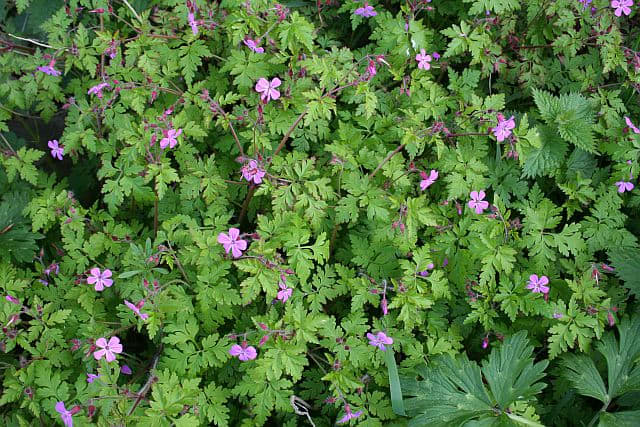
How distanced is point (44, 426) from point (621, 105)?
4014 millimetres

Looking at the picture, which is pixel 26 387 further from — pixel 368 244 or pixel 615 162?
pixel 615 162

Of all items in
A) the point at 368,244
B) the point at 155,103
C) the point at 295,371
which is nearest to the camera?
the point at 295,371

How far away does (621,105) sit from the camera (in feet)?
11.4

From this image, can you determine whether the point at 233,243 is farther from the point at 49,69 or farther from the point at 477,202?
the point at 49,69

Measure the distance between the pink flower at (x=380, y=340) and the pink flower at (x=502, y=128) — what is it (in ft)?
4.39

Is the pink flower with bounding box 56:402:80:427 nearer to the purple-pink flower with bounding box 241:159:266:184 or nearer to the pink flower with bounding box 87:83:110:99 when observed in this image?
the purple-pink flower with bounding box 241:159:266:184

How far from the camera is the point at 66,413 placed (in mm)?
2576

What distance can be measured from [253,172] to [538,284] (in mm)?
1740

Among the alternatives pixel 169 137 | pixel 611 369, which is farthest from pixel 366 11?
pixel 611 369

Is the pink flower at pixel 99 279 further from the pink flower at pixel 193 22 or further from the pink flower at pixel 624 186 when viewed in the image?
the pink flower at pixel 624 186

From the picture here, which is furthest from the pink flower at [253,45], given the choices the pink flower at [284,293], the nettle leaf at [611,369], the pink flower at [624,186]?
the nettle leaf at [611,369]

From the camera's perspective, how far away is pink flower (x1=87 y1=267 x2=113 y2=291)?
111 inches

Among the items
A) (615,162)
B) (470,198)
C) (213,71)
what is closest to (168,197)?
(213,71)

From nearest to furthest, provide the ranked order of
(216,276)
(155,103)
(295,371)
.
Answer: (295,371) → (216,276) → (155,103)
